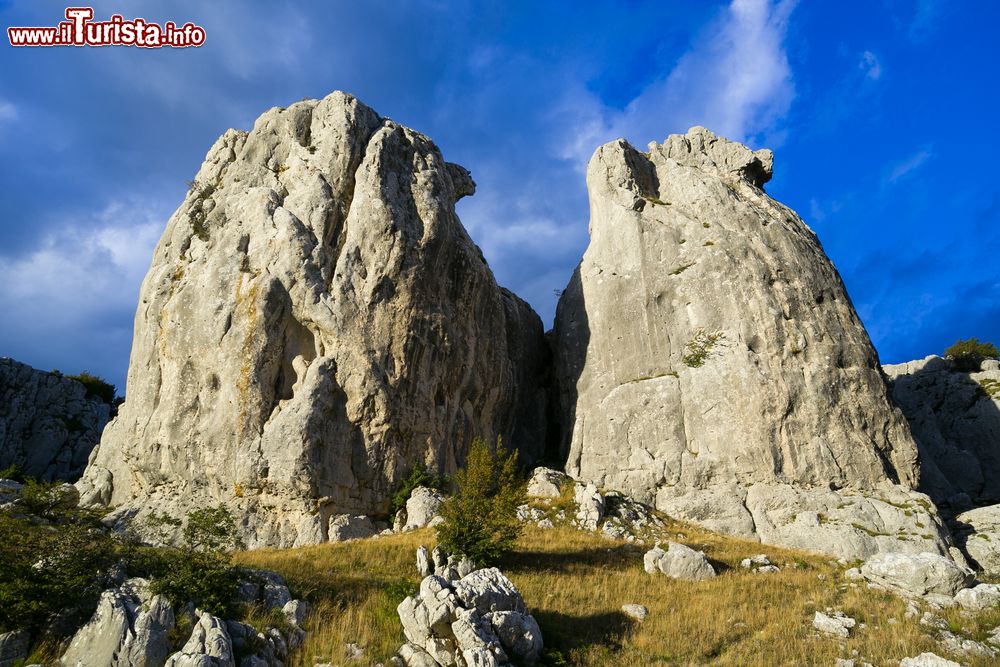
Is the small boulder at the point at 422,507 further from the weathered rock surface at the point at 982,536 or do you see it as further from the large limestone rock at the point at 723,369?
the weathered rock surface at the point at 982,536

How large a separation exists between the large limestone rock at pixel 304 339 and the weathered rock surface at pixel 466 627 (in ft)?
46.0

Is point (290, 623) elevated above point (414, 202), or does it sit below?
below

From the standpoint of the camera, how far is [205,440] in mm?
26641

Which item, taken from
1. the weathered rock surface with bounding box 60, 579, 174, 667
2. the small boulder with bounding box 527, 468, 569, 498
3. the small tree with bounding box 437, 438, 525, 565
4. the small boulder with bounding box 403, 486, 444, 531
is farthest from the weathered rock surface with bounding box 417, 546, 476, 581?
the small boulder with bounding box 527, 468, 569, 498

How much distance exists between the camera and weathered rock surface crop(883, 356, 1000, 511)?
36.6 m

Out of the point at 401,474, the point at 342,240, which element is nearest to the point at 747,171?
the point at 342,240

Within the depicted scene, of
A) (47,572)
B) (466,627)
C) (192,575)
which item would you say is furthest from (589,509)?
(47,572)

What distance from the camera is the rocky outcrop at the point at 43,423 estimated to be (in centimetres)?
4516

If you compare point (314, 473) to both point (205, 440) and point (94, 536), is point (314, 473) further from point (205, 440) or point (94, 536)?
point (94, 536)

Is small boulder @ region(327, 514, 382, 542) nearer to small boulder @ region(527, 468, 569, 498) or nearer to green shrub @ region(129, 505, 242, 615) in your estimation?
small boulder @ region(527, 468, 569, 498)

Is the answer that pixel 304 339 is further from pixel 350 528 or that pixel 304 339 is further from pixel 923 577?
pixel 923 577

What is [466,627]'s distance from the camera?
37.8 ft

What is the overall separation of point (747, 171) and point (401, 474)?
2972 cm

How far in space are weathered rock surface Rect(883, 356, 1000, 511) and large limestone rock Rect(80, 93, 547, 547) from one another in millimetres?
26169
